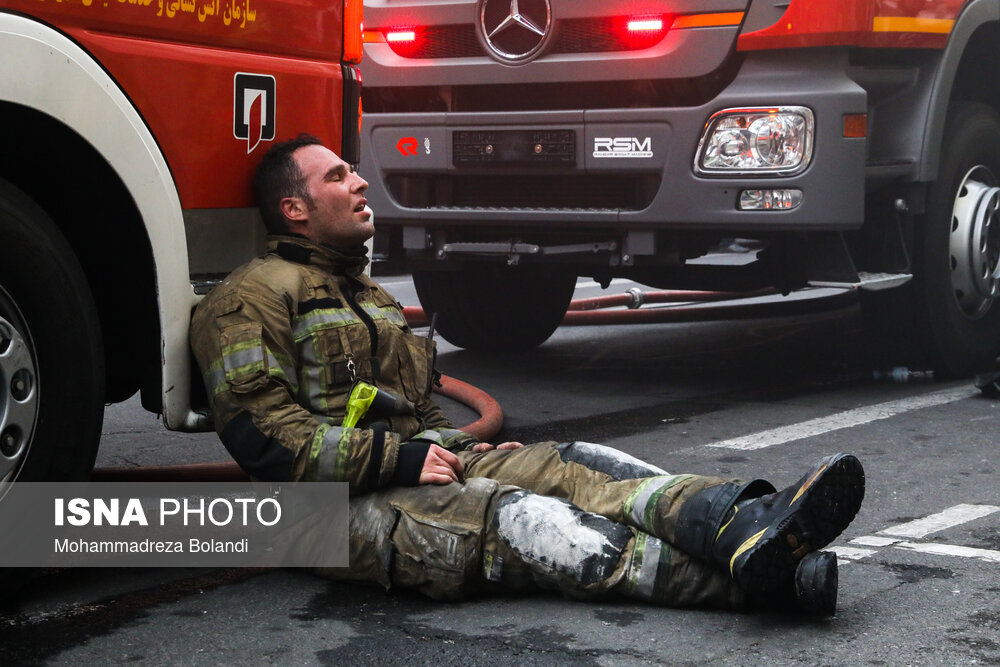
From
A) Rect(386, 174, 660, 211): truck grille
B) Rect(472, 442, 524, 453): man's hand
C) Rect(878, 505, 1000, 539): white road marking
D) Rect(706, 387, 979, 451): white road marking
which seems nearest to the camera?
Rect(472, 442, 524, 453): man's hand

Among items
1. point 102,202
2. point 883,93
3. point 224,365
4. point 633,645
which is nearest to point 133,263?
point 102,202

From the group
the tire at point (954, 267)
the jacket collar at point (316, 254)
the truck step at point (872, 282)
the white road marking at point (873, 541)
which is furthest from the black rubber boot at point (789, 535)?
the tire at point (954, 267)

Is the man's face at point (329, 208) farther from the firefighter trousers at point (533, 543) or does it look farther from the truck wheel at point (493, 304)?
the truck wheel at point (493, 304)

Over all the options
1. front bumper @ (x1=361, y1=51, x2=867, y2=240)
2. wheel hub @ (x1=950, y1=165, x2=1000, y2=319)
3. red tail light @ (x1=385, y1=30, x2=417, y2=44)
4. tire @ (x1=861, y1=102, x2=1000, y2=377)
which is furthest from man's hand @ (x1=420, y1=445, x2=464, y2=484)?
wheel hub @ (x1=950, y1=165, x2=1000, y2=319)

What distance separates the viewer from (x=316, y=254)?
3.91 meters

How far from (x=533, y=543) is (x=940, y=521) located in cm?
135

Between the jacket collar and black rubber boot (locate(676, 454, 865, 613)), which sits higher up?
the jacket collar

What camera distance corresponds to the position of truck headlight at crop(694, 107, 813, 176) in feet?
19.0

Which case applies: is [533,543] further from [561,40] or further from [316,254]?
[561,40]

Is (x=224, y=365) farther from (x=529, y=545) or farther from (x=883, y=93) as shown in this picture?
(x=883, y=93)

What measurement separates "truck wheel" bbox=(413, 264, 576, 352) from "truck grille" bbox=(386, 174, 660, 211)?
0.78 meters

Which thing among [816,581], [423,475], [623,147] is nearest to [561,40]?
[623,147]

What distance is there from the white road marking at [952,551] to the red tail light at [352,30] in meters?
1.94

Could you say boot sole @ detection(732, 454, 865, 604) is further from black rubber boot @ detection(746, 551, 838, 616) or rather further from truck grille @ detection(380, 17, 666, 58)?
truck grille @ detection(380, 17, 666, 58)
